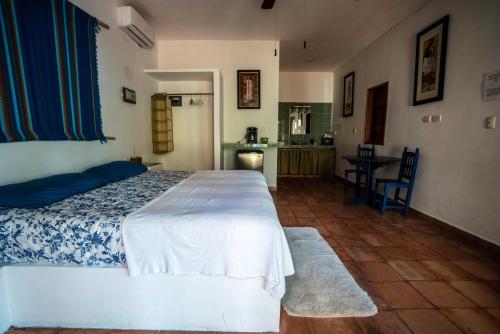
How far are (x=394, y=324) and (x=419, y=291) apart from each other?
46cm

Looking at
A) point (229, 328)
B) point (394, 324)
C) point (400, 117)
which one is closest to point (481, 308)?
point (394, 324)

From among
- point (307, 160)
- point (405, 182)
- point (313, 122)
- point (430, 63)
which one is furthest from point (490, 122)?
point (313, 122)

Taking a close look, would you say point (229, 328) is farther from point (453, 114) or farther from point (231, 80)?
point (231, 80)

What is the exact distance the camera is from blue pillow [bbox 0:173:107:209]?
133 centimetres

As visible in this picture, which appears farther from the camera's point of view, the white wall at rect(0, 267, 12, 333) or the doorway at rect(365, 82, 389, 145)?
the doorway at rect(365, 82, 389, 145)

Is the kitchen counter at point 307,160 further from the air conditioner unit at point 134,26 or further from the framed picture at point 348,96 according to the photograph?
the air conditioner unit at point 134,26

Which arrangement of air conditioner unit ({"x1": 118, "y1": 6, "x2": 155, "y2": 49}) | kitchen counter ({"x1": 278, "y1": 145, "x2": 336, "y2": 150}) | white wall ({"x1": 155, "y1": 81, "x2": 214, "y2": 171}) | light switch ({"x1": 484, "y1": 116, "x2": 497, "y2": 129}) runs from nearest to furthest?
light switch ({"x1": 484, "y1": 116, "x2": 497, "y2": 129}), air conditioner unit ({"x1": 118, "y1": 6, "x2": 155, "y2": 49}), white wall ({"x1": 155, "y1": 81, "x2": 214, "y2": 171}), kitchen counter ({"x1": 278, "y1": 145, "x2": 336, "y2": 150})

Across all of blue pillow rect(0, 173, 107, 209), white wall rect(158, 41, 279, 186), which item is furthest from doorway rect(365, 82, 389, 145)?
blue pillow rect(0, 173, 107, 209)

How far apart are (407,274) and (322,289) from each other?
0.76 m

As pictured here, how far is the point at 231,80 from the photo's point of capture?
4.36 meters

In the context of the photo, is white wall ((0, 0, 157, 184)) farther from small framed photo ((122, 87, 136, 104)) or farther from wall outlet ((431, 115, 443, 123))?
wall outlet ((431, 115, 443, 123))

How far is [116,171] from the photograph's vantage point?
7.75 ft

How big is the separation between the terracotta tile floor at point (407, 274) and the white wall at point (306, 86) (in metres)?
3.82

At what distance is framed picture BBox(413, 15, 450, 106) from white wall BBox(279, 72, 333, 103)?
3193mm
